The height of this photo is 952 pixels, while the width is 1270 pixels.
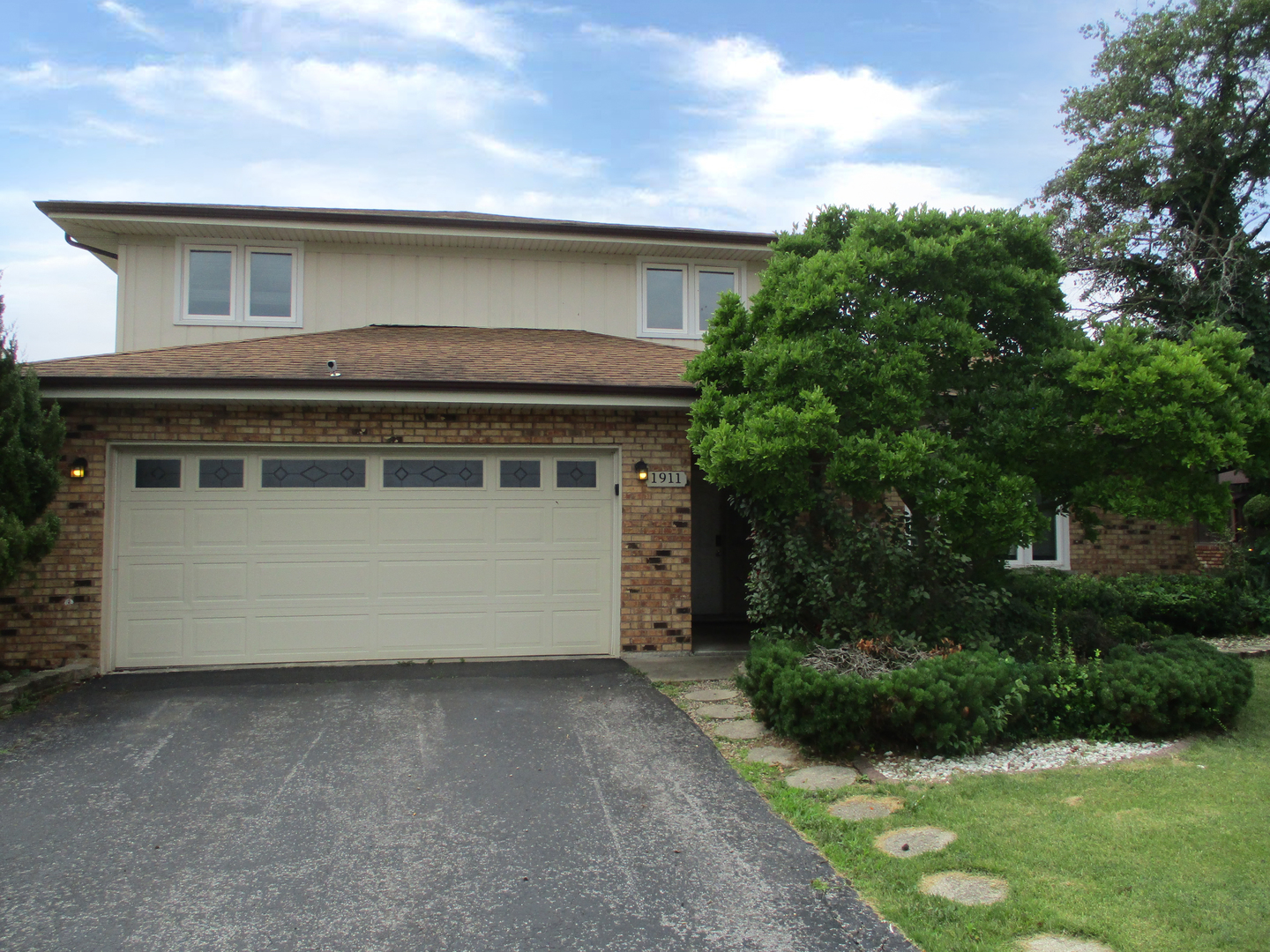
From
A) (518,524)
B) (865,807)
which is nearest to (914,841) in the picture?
(865,807)

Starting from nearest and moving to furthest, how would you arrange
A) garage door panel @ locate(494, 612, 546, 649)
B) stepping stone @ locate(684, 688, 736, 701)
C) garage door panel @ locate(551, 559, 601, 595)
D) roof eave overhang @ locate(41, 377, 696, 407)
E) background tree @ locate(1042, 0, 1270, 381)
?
stepping stone @ locate(684, 688, 736, 701) → roof eave overhang @ locate(41, 377, 696, 407) → garage door panel @ locate(494, 612, 546, 649) → garage door panel @ locate(551, 559, 601, 595) → background tree @ locate(1042, 0, 1270, 381)

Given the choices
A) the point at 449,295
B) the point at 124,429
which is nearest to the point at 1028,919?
the point at 124,429

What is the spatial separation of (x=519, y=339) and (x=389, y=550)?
327 cm

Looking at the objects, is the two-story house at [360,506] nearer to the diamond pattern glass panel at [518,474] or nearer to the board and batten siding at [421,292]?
the diamond pattern glass panel at [518,474]

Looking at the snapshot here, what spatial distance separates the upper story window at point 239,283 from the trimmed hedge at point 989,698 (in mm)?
7748

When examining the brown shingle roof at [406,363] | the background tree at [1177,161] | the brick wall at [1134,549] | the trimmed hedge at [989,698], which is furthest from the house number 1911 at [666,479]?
the background tree at [1177,161]

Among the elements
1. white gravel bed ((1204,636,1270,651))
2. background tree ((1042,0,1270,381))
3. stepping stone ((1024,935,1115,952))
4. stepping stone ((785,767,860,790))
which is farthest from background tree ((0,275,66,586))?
background tree ((1042,0,1270,381))

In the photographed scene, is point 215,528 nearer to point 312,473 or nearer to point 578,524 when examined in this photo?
point 312,473

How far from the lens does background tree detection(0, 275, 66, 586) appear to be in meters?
6.84

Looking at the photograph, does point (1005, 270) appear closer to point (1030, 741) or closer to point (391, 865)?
point (1030, 741)

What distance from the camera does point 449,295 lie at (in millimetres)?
11094

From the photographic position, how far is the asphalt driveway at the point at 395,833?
345 centimetres

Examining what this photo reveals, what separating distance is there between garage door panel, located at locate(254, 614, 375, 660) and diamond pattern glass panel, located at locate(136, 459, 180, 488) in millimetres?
1567

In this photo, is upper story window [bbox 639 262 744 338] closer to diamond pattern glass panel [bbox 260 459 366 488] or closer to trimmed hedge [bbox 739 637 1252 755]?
diamond pattern glass panel [bbox 260 459 366 488]
